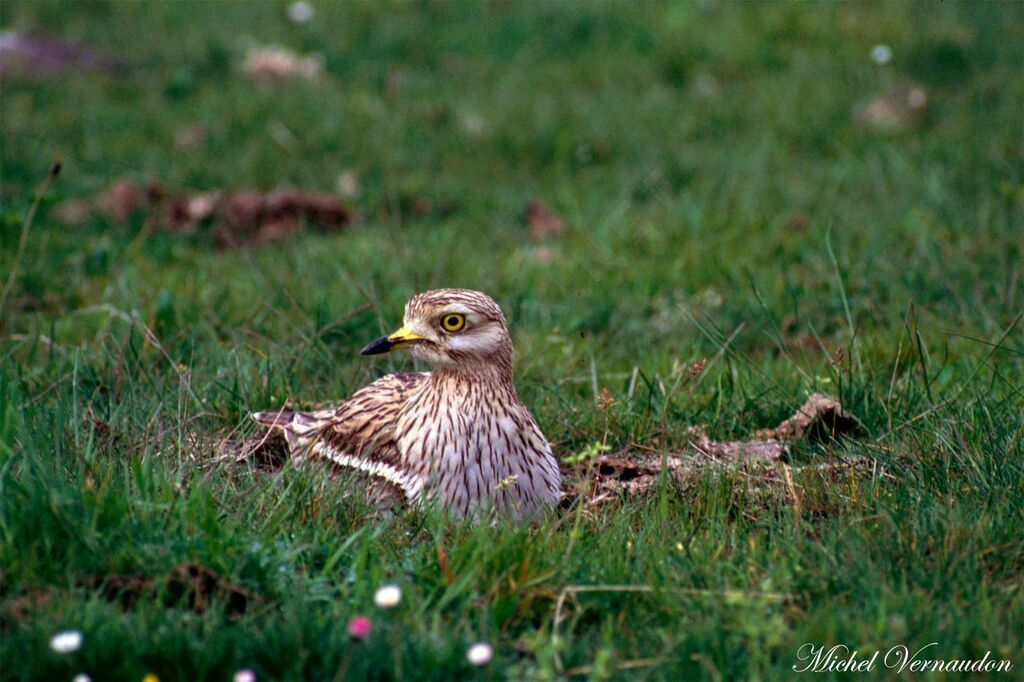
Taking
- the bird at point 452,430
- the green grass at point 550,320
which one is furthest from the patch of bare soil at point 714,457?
the bird at point 452,430

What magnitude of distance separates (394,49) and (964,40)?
17.4 feet

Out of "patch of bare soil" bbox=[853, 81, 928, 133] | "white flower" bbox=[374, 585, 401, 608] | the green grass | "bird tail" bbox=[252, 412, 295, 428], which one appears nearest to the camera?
"white flower" bbox=[374, 585, 401, 608]

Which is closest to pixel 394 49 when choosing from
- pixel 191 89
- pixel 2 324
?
pixel 191 89

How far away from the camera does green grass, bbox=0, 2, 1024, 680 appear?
11.2 ft

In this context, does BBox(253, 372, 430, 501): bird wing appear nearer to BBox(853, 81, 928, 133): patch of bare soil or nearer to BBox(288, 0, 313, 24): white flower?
BBox(853, 81, 928, 133): patch of bare soil

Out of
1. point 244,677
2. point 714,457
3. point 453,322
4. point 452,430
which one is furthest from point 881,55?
point 244,677

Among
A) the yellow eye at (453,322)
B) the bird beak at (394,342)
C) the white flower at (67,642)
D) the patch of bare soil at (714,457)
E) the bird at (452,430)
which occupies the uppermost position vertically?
the yellow eye at (453,322)

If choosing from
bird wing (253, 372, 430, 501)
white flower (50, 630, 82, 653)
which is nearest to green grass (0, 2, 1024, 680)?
white flower (50, 630, 82, 653)

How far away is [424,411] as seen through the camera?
4.65 meters

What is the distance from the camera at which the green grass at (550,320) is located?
3.43 m

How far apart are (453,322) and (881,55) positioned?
7639 mm

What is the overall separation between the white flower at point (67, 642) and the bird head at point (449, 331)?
175 cm

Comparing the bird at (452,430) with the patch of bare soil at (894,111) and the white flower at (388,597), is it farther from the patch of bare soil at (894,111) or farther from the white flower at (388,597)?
the patch of bare soil at (894,111)

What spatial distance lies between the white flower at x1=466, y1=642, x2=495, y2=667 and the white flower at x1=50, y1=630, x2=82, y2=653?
971mm
